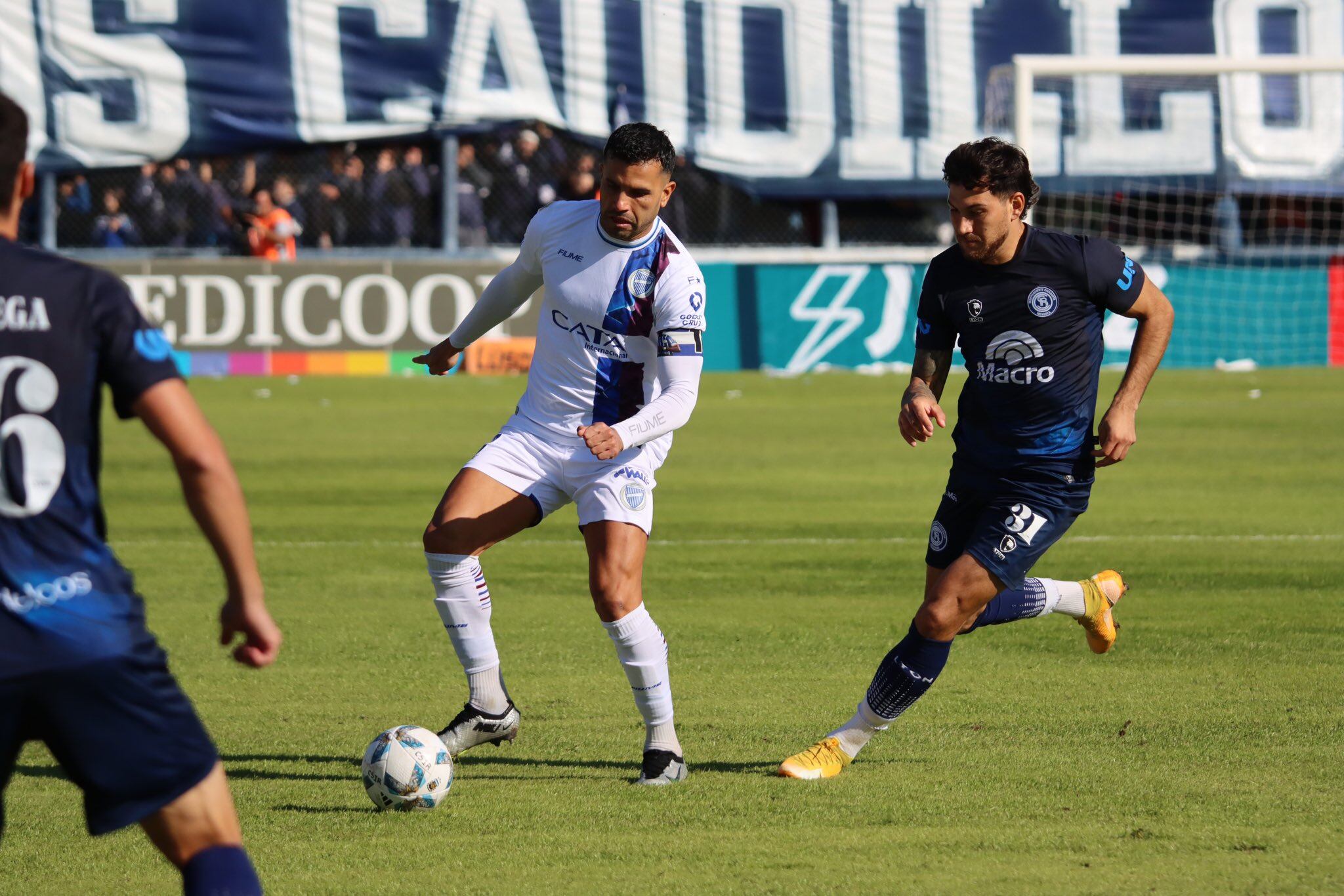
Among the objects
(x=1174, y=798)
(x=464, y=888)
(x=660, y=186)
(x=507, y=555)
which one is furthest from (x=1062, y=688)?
(x=507, y=555)

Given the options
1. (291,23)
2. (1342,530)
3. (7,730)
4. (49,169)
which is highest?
(291,23)

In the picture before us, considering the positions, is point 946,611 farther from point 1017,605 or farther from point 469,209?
point 469,209

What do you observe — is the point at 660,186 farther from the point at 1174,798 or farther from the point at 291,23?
the point at 291,23

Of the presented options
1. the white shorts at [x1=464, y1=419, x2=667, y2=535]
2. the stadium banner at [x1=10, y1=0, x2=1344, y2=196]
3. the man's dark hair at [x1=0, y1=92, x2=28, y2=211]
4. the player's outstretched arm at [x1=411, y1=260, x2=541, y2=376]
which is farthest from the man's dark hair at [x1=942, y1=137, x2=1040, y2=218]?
the stadium banner at [x1=10, y1=0, x2=1344, y2=196]

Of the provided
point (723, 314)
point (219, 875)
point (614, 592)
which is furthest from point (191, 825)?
point (723, 314)

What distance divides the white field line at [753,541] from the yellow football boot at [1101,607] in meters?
3.82

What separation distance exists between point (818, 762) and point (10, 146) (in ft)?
11.0

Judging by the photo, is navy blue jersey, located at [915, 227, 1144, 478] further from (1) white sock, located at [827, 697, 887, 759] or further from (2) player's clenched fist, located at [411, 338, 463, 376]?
(2) player's clenched fist, located at [411, 338, 463, 376]

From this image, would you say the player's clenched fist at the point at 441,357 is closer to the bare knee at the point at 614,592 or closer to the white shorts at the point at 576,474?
the white shorts at the point at 576,474

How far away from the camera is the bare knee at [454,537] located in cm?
591

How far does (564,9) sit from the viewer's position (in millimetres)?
23469

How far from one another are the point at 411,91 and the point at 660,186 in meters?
18.1

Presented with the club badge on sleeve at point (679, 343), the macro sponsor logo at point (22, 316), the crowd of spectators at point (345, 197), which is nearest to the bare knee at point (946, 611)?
the club badge on sleeve at point (679, 343)

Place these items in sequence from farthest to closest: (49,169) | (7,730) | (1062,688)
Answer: (49,169)
(1062,688)
(7,730)
